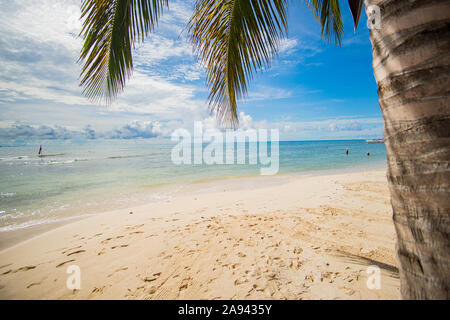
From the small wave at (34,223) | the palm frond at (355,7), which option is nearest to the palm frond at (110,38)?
the palm frond at (355,7)

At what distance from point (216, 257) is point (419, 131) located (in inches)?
118

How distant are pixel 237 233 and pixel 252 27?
3.53m

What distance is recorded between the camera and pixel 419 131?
87 centimetres

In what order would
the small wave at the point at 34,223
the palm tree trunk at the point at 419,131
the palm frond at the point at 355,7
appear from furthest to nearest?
the small wave at the point at 34,223 → the palm frond at the point at 355,7 → the palm tree trunk at the point at 419,131

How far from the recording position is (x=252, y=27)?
2678 millimetres

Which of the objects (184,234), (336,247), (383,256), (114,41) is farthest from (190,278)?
(114,41)

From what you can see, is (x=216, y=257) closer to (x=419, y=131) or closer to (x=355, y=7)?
(x=419, y=131)

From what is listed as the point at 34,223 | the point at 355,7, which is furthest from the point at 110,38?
the point at 34,223

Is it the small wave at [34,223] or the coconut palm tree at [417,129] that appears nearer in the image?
the coconut palm tree at [417,129]

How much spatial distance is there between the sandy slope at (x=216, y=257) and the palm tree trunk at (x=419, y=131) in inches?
68.3

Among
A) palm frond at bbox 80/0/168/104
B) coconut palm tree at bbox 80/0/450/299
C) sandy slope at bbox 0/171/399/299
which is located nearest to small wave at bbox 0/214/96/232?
sandy slope at bbox 0/171/399/299

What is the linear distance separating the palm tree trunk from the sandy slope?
1735mm

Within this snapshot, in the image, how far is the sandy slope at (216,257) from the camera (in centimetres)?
246

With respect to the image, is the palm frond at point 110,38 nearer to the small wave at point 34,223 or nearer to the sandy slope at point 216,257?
the sandy slope at point 216,257
